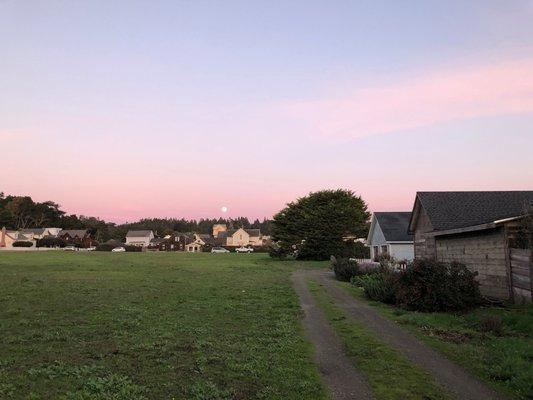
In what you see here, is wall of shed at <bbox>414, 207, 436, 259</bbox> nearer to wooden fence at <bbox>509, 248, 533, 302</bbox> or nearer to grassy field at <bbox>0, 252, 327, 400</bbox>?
wooden fence at <bbox>509, 248, 533, 302</bbox>

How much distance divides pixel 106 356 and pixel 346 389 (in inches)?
187

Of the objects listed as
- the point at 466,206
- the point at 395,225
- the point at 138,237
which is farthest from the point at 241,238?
the point at 466,206

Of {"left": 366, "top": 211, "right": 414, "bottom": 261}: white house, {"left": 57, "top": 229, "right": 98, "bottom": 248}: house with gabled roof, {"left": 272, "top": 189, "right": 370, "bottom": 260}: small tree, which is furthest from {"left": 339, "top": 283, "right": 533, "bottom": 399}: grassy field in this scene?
{"left": 57, "top": 229, "right": 98, "bottom": 248}: house with gabled roof

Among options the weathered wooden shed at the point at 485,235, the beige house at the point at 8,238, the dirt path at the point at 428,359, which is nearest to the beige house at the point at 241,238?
the beige house at the point at 8,238

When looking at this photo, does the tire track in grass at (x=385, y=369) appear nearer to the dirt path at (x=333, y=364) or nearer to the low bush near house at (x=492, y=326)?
the dirt path at (x=333, y=364)

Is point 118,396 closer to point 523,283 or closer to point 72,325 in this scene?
point 72,325

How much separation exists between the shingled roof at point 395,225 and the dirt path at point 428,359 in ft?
88.6

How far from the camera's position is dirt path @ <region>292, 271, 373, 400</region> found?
708 centimetres

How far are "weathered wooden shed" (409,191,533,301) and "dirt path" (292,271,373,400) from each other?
6.86 meters

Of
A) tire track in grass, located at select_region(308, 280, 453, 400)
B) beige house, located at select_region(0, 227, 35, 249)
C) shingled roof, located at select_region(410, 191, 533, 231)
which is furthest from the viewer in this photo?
beige house, located at select_region(0, 227, 35, 249)

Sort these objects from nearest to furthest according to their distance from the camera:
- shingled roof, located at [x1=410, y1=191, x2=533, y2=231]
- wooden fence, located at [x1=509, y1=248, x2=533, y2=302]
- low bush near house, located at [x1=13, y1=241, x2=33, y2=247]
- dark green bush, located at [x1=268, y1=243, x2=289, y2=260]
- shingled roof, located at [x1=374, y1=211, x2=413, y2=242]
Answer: wooden fence, located at [x1=509, y1=248, x2=533, y2=302], shingled roof, located at [x1=410, y1=191, x2=533, y2=231], shingled roof, located at [x1=374, y1=211, x2=413, y2=242], dark green bush, located at [x1=268, y1=243, x2=289, y2=260], low bush near house, located at [x1=13, y1=241, x2=33, y2=247]

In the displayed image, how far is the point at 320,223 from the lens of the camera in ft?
199

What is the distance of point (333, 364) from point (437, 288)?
8204 mm

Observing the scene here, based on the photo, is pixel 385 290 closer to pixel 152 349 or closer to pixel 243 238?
pixel 152 349
